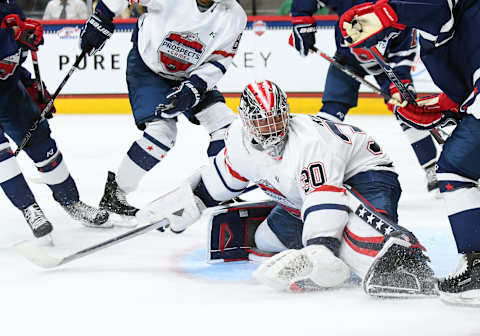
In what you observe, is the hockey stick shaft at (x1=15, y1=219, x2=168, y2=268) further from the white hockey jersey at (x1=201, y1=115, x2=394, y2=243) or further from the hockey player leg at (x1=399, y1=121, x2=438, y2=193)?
the hockey player leg at (x1=399, y1=121, x2=438, y2=193)

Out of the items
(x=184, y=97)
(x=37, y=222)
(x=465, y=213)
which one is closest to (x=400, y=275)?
(x=465, y=213)

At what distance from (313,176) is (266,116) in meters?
0.24

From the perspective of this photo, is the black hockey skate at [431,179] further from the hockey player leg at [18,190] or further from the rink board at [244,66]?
the rink board at [244,66]

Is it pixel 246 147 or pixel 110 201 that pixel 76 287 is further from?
pixel 110 201

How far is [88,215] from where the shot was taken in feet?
11.2

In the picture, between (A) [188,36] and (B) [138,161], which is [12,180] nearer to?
(B) [138,161]

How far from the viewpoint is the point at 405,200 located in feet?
13.1

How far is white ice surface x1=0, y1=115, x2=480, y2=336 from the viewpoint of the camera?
2.07m

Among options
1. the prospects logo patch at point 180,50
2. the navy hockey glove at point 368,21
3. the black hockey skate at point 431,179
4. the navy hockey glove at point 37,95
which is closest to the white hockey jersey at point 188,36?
the prospects logo patch at point 180,50

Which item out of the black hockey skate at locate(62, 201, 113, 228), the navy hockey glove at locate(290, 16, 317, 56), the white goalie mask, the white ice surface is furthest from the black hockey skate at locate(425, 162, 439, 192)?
the white goalie mask

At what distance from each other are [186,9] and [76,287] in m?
1.44

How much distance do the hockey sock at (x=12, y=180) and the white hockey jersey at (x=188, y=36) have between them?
0.78 metres

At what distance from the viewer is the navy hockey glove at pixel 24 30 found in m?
3.13

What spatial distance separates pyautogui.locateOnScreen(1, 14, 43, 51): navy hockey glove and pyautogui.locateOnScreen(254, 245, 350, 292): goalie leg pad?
1586mm
